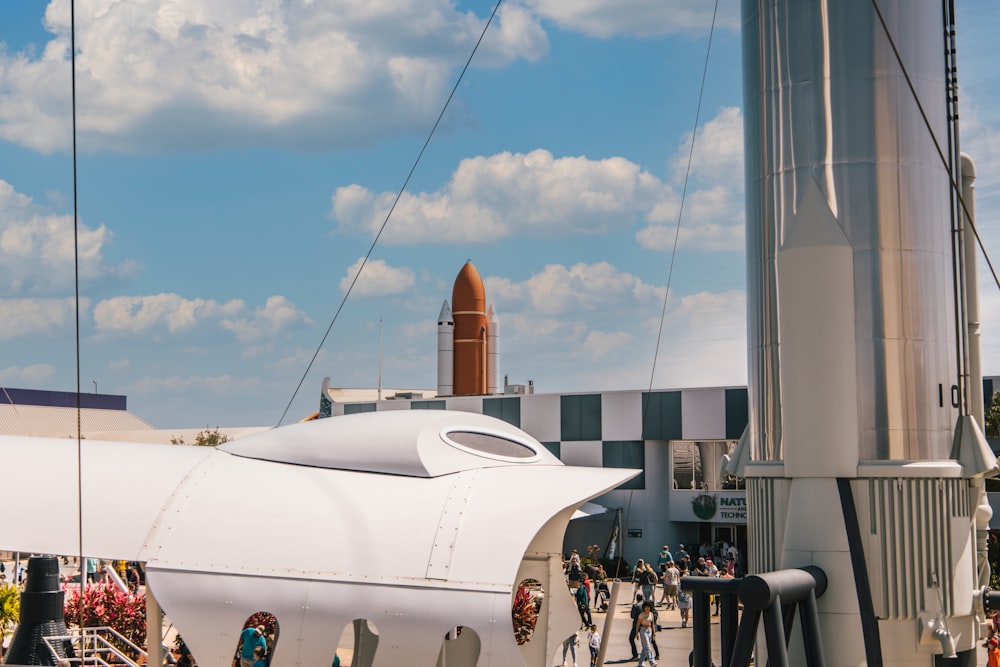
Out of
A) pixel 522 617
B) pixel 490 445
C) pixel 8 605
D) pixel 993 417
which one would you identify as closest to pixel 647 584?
pixel 522 617

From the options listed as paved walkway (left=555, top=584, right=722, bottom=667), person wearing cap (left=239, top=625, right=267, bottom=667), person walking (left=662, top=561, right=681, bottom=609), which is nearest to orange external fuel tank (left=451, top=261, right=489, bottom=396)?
person walking (left=662, top=561, right=681, bottom=609)

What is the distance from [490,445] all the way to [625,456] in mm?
26967

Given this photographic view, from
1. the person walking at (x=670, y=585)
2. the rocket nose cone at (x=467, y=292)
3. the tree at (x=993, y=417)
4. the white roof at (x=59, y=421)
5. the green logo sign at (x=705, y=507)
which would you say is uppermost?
the rocket nose cone at (x=467, y=292)

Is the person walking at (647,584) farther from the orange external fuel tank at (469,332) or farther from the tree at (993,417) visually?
the orange external fuel tank at (469,332)

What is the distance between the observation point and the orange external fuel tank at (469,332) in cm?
5897

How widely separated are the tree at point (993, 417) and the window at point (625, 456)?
12453mm

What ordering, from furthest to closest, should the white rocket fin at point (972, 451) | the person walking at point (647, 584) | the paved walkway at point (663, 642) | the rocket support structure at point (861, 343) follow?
the person walking at point (647, 584) < the paved walkway at point (663, 642) < the white rocket fin at point (972, 451) < the rocket support structure at point (861, 343)

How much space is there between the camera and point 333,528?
15.0m

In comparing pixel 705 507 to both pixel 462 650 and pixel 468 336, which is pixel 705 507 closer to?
pixel 468 336

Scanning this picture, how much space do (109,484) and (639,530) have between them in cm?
2959

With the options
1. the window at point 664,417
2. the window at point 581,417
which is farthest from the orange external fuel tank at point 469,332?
the window at point 664,417

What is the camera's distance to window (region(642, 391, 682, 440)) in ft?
138

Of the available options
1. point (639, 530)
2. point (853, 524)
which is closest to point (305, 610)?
point (853, 524)

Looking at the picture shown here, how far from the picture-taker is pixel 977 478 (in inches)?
460
